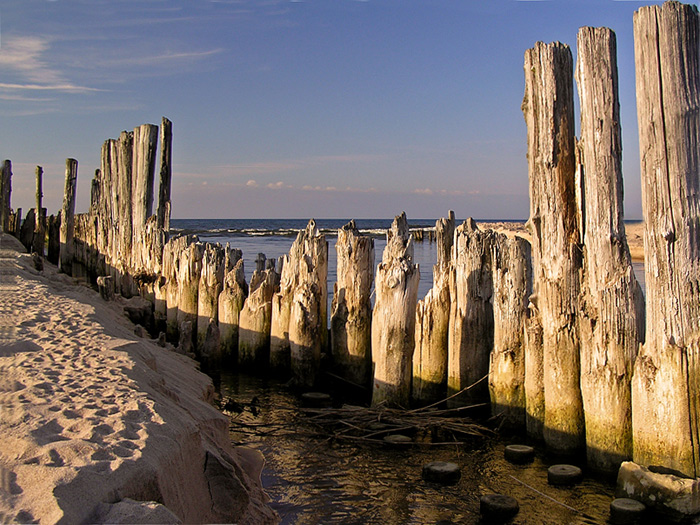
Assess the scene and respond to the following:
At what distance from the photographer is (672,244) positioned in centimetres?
520

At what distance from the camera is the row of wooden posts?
5.18 metres

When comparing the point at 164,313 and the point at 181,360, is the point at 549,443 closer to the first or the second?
the point at 181,360

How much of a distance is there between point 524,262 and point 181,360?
15.9ft

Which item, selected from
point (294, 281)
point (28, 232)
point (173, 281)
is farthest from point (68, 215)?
point (294, 281)

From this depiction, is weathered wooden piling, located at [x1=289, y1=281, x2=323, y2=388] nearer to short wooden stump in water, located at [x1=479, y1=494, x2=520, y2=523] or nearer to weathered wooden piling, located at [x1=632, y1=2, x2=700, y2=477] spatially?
short wooden stump in water, located at [x1=479, y1=494, x2=520, y2=523]

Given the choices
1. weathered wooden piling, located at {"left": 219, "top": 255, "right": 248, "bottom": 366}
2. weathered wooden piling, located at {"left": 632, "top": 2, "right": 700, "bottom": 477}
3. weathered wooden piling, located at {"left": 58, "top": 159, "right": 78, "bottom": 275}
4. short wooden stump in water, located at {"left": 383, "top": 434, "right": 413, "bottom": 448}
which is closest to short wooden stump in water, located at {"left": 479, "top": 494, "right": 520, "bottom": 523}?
weathered wooden piling, located at {"left": 632, "top": 2, "right": 700, "bottom": 477}

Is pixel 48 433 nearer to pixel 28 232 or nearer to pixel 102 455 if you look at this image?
pixel 102 455

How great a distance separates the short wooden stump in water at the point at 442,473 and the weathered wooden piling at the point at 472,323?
4.90 feet

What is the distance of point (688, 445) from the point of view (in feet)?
16.6

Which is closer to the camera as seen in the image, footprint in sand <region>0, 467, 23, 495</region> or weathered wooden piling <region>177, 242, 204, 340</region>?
footprint in sand <region>0, 467, 23, 495</region>

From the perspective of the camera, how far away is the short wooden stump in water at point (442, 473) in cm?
584

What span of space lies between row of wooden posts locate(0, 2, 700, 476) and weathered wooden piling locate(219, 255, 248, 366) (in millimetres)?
387

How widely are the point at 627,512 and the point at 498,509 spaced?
39.5 inches

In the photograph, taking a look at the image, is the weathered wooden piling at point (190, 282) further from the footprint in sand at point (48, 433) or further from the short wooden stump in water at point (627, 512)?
the short wooden stump in water at point (627, 512)
